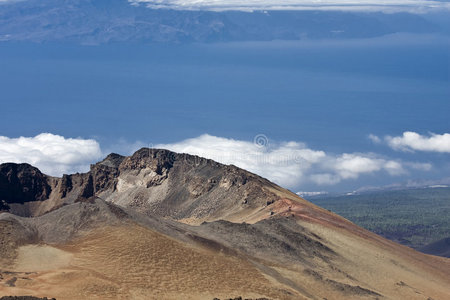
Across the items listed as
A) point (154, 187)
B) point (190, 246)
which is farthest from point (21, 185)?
point (190, 246)

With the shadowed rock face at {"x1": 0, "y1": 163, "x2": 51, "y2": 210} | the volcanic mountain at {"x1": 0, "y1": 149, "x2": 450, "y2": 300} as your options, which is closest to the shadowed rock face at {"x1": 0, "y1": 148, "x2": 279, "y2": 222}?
the shadowed rock face at {"x1": 0, "y1": 163, "x2": 51, "y2": 210}

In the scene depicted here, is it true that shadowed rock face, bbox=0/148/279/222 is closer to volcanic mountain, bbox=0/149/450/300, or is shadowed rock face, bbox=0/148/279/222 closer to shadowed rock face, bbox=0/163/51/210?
shadowed rock face, bbox=0/163/51/210

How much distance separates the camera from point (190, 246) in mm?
74750

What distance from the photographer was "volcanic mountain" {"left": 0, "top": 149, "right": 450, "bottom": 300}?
6381 cm

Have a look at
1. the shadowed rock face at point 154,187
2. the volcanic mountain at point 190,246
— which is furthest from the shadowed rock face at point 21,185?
the volcanic mountain at point 190,246

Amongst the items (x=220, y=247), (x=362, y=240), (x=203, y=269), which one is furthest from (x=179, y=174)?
(x=203, y=269)

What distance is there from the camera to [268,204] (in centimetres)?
11806

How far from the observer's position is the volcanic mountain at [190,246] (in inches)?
2512

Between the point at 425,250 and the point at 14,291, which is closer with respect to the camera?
the point at 14,291

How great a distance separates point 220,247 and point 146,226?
26.9 ft

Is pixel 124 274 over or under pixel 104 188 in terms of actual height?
under

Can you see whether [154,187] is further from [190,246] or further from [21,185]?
[190,246]

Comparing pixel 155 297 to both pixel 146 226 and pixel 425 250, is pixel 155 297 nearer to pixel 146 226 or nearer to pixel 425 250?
pixel 146 226

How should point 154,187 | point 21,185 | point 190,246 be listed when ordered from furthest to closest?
point 154,187 → point 21,185 → point 190,246
